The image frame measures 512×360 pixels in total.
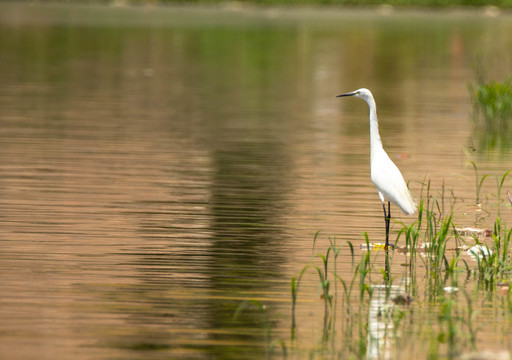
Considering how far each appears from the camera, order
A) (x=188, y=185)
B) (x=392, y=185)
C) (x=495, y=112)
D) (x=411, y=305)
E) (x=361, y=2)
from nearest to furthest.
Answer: (x=411, y=305) < (x=392, y=185) < (x=188, y=185) < (x=495, y=112) < (x=361, y=2)

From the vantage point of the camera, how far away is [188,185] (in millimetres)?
14320

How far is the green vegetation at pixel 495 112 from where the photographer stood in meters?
20.1

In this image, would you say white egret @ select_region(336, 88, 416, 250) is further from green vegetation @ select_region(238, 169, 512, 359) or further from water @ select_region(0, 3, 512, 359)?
water @ select_region(0, 3, 512, 359)

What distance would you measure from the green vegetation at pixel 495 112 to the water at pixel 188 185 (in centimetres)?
42

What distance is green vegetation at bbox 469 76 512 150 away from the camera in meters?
20.1

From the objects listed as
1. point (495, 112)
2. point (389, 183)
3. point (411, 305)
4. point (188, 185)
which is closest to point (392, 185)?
point (389, 183)

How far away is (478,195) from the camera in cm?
1336

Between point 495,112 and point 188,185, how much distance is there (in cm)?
828

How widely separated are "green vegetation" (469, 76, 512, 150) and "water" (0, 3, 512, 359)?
42 cm

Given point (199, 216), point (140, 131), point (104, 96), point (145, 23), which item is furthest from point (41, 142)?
point (145, 23)

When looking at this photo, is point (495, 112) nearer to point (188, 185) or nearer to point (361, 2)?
point (188, 185)

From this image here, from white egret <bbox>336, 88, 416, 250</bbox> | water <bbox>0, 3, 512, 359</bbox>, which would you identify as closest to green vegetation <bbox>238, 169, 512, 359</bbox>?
water <bbox>0, 3, 512, 359</bbox>

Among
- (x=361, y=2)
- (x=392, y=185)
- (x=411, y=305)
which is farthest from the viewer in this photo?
(x=361, y=2)

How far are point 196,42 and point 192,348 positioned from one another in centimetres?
4247
